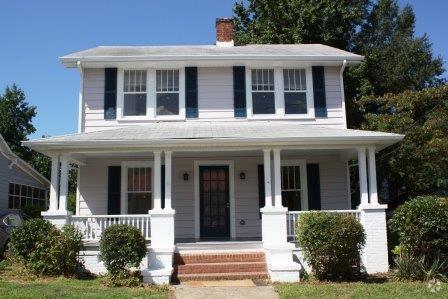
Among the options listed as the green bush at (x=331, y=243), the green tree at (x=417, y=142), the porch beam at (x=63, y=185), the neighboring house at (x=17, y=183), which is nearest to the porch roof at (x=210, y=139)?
the porch beam at (x=63, y=185)

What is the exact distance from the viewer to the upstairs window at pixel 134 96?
49.5 ft

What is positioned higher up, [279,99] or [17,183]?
→ [279,99]

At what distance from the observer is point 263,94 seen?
15305mm

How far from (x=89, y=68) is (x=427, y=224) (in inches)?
415

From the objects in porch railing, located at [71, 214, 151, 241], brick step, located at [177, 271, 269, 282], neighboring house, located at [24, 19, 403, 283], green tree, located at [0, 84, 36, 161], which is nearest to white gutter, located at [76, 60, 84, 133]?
neighboring house, located at [24, 19, 403, 283]

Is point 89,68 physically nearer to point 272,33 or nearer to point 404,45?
point 272,33

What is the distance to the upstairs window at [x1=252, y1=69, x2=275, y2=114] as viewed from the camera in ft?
50.0

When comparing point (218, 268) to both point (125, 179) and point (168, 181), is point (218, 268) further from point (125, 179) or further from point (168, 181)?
point (125, 179)

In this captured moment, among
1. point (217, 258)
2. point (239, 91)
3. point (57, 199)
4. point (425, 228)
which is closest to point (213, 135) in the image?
point (239, 91)

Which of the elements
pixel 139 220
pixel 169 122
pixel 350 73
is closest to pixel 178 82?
pixel 169 122

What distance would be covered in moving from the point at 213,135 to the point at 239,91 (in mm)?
2917

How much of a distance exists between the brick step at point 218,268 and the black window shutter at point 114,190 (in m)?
3.42

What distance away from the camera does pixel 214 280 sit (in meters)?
11.4

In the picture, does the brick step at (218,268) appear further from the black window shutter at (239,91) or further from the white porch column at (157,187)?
the black window shutter at (239,91)
